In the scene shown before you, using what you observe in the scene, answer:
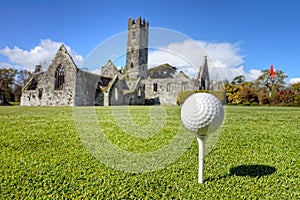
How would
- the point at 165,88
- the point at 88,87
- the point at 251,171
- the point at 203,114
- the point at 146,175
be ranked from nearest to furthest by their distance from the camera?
1. the point at 203,114
2. the point at 146,175
3. the point at 251,171
4. the point at 88,87
5. the point at 165,88

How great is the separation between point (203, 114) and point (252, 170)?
4.32ft

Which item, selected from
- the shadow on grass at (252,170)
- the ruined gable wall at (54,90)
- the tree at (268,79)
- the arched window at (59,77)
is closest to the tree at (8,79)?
the ruined gable wall at (54,90)

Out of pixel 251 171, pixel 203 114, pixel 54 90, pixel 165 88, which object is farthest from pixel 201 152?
pixel 165 88

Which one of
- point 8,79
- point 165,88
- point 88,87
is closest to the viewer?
point 88,87

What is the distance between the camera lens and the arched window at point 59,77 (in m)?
28.0

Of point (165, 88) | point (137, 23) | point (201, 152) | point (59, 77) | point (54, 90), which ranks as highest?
point (137, 23)

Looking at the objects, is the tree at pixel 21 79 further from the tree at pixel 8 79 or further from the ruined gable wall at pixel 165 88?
the ruined gable wall at pixel 165 88

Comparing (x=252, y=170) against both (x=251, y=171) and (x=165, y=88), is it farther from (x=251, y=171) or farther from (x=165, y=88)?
(x=165, y=88)

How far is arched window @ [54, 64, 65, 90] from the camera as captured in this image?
28016mm

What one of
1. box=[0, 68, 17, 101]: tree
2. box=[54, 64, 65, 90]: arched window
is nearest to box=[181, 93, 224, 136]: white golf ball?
box=[54, 64, 65, 90]: arched window

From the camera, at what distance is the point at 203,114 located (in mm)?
2229

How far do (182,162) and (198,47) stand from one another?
200cm

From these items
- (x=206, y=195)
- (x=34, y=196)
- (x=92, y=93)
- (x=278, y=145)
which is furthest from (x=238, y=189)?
(x=92, y=93)

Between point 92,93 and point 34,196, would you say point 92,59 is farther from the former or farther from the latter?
point 92,93
